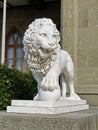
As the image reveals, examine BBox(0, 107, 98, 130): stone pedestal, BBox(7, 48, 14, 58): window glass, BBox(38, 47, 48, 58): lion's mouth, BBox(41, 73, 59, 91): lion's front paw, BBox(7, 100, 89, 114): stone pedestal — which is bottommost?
BBox(0, 107, 98, 130): stone pedestal

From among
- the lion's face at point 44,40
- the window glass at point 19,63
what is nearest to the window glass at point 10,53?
the window glass at point 19,63

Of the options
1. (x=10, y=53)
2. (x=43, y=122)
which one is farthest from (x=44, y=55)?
(x=10, y=53)

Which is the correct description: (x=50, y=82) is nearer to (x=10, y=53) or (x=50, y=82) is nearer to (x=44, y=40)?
(x=44, y=40)

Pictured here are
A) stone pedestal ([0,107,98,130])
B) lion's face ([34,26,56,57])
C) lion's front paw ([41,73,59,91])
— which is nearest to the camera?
stone pedestal ([0,107,98,130])

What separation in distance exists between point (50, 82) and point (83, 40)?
535cm

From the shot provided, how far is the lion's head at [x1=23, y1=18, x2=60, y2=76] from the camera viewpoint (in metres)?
4.48

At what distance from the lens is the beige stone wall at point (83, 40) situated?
9586 mm

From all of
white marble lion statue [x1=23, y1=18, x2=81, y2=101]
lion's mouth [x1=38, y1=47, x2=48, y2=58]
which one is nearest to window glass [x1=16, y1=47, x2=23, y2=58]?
white marble lion statue [x1=23, y1=18, x2=81, y2=101]

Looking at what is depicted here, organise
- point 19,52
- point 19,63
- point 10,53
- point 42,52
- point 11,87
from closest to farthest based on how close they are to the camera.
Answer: point 42,52
point 11,87
point 19,63
point 19,52
point 10,53

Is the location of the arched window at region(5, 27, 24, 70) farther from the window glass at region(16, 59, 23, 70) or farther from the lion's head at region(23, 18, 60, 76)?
the lion's head at region(23, 18, 60, 76)

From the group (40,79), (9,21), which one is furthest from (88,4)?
(9,21)

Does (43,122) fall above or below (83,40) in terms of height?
below

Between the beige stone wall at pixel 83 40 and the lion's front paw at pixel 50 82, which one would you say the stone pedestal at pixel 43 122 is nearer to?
the lion's front paw at pixel 50 82

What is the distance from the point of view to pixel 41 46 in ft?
14.6
